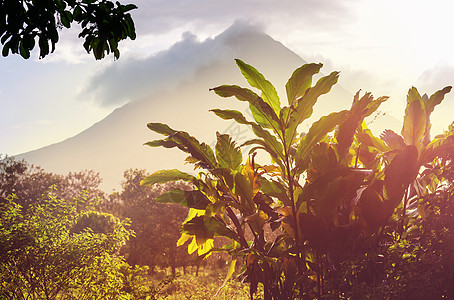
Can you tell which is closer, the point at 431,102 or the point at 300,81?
the point at 300,81

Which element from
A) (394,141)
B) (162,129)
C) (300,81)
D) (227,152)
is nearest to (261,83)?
(300,81)

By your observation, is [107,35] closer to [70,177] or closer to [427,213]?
[427,213]

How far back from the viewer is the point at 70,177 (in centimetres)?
4081

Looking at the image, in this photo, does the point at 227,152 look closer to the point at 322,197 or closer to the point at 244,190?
the point at 244,190

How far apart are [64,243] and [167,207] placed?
16.3 meters

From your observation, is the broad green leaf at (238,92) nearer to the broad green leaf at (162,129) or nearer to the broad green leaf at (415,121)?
the broad green leaf at (162,129)

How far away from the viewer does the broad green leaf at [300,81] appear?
4.08 metres

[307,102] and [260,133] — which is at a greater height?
[307,102]

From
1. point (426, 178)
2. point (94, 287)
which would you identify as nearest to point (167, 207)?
point (94, 287)

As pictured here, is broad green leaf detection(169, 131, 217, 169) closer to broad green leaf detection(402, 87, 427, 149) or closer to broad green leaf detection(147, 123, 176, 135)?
broad green leaf detection(147, 123, 176, 135)


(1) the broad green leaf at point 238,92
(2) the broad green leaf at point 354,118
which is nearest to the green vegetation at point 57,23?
(1) the broad green leaf at point 238,92

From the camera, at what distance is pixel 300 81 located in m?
4.17

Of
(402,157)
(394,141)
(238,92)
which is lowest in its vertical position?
(402,157)

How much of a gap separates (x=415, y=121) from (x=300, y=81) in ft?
4.86
